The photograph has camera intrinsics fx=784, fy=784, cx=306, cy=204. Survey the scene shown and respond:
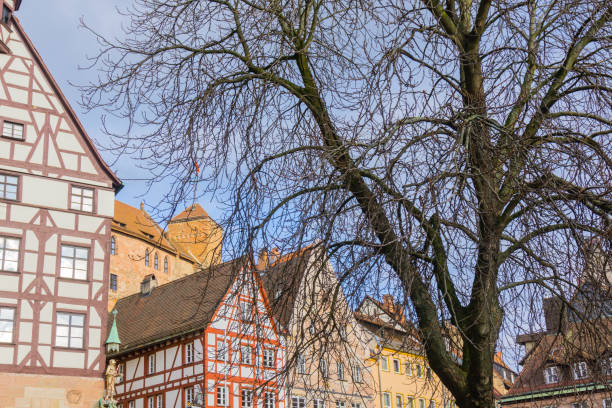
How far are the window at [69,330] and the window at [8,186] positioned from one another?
153 inches

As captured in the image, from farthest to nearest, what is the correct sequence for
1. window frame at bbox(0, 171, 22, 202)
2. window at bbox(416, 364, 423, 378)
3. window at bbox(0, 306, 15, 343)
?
window frame at bbox(0, 171, 22, 202)
window at bbox(0, 306, 15, 343)
window at bbox(416, 364, 423, 378)

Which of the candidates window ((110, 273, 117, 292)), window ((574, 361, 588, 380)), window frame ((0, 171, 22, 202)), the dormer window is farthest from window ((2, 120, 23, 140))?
window ((110, 273, 117, 292))

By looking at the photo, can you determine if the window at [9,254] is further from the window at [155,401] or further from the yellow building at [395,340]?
the yellow building at [395,340]

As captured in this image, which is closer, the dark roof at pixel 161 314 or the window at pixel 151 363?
the dark roof at pixel 161 314

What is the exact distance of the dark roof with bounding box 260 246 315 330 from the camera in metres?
7.16

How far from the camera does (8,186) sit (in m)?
24.0

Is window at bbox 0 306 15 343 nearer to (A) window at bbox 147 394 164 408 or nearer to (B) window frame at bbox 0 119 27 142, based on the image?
(B) window frame at bbox 0 119 27 142

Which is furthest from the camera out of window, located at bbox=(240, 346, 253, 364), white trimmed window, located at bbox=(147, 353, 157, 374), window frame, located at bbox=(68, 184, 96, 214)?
white trimmed window, located at bbox=(147, 353, 157, 374)

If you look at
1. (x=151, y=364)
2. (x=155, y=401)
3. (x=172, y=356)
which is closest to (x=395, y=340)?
(x=172, y=356)

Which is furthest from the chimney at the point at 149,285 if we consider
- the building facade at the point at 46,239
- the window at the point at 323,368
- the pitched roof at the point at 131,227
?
the window at the point at 323,368

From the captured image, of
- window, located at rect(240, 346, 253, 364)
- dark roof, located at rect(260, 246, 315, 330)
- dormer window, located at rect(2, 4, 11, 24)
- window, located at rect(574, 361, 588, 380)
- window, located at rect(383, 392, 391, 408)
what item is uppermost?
dormer window, located at rect(2, 4, 11, 24)

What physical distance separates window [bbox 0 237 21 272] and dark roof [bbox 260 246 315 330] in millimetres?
17590

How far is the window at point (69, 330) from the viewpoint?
23516 mm

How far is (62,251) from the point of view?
24.5 meters
